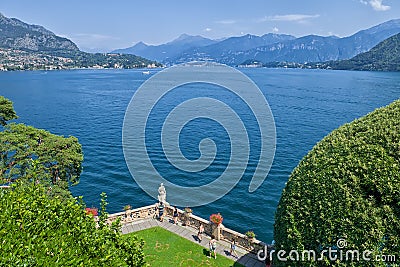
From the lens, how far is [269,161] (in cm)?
4125

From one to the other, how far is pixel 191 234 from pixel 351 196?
501 inches

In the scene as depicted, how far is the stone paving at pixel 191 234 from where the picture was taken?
670 inches

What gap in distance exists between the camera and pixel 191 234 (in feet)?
64.3

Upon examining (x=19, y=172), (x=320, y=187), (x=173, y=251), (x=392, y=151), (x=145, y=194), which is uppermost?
(x=392, y=151)

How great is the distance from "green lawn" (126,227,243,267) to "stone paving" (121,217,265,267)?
38 cm

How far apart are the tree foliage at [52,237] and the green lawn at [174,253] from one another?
8.49 metres

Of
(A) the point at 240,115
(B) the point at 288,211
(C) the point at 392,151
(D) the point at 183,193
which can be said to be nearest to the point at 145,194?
(D) the point at 183,193

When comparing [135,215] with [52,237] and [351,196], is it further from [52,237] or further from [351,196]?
[351,196]

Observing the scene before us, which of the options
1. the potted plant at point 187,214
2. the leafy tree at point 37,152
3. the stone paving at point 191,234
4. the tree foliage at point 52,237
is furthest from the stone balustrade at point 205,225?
the tree foliage at point 52,237

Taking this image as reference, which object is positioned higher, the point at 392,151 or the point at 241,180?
the point at 392,151

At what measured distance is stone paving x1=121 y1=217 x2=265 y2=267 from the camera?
55.8 ft

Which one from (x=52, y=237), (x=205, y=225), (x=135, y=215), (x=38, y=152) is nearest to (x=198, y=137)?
(x=135, y=215)

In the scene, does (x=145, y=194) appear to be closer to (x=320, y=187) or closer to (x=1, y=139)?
(x=1, y=139)

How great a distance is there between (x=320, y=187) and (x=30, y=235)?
24.7 feet
